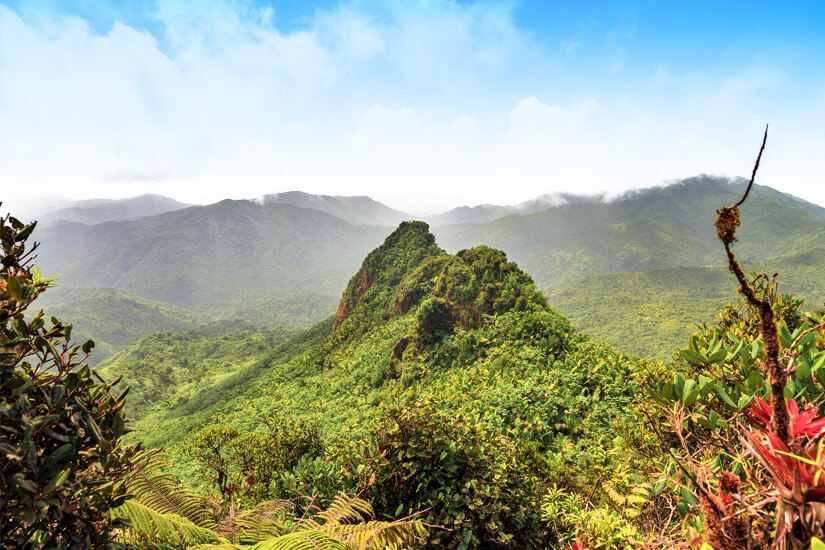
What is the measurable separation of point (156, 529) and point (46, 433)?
5.11ft

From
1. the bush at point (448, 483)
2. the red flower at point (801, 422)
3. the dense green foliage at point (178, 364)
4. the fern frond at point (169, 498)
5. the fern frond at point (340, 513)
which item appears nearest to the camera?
the red flower at point (801, 422)

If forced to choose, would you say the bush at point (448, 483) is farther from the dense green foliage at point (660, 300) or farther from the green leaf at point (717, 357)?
the dense green foliage at point (660, 300)

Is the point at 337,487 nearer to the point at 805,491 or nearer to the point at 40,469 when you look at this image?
the point at 40,469

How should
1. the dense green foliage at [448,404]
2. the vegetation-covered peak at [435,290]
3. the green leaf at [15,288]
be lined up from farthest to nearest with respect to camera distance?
the vegetation-covered peak at [435,290] < the dense green foliage at [448,404] < the green leaf at [15,288]

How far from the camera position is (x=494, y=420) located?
848cm

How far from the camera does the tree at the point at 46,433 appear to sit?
4.73 ft

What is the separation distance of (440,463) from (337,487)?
119 centimetres

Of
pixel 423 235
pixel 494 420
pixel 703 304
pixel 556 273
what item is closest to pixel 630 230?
pixel 556 273

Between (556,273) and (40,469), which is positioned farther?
(556,273)

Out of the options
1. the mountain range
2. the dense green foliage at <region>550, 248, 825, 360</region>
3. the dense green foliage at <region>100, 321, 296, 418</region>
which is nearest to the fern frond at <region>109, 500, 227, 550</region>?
the dense green foliage at <region>550, 248, 825, 360</region>

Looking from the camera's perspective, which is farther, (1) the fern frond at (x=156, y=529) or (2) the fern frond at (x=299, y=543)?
(1) the fern frond at (x=156, y=529)

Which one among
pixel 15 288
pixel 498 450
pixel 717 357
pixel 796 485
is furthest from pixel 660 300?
pixel 15 288

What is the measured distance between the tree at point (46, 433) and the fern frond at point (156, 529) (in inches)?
28.5

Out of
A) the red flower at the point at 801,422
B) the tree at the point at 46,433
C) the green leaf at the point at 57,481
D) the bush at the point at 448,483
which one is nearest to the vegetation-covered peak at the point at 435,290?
the bush at the point at 448,483
